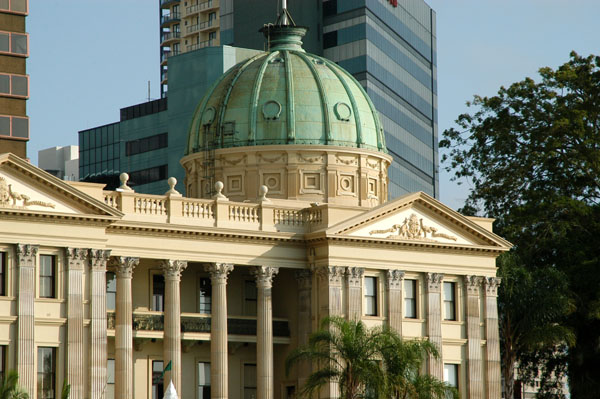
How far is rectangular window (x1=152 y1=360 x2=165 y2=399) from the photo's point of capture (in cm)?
8238

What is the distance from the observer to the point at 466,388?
87250 millimetres

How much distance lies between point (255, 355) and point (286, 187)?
10742 mm

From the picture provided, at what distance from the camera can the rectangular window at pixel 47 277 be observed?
75312 mm

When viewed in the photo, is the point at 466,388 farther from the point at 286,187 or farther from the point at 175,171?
the point at 175,171

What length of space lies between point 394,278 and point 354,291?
265 centimetres

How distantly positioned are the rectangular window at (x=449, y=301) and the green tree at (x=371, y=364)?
13.5 m

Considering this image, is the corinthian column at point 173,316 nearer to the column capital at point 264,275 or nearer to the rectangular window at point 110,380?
the rectangular window at point 110,380

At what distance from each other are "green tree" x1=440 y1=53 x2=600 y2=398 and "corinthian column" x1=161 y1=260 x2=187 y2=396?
2010 cm

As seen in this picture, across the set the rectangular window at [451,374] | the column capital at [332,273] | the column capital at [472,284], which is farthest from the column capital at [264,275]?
the column capital at [472,284]

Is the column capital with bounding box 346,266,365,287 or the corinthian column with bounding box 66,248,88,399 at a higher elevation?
the column capital with bounding box 346,266,365,287

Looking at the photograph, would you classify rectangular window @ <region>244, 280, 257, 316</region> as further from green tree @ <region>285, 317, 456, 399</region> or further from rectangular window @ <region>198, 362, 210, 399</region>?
green tree @ <region>285, 317, 456, 399</region>

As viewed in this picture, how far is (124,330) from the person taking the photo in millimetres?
→ 78125

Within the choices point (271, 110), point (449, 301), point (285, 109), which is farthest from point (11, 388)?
point (285, 109)

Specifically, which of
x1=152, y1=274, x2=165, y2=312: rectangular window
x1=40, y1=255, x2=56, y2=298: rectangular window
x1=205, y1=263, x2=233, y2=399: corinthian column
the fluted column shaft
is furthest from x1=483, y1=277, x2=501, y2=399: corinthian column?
x1=40, y1=255, x2=56, y2=298: rectangular window
